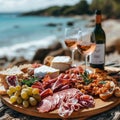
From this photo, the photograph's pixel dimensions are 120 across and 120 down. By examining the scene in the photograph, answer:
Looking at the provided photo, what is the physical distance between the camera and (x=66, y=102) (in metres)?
2.40

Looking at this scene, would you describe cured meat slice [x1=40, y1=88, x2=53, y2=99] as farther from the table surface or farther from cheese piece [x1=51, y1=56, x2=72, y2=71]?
cheese piece [x1=51, y1=56, x2=72, y2=71]

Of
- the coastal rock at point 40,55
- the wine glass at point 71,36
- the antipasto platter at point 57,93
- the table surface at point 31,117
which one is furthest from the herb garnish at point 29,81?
the coastal rock at point 40,55

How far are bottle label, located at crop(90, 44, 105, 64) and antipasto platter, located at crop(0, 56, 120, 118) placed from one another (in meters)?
0.21

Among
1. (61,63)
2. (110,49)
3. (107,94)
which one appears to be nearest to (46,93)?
(107,94)

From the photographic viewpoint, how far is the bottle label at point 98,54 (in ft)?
10.4

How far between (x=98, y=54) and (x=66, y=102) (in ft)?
2.97

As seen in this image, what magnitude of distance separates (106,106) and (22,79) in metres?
0.74

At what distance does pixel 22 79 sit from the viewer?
2.80 metres

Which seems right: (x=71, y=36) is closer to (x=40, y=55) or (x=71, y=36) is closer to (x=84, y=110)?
(x=84, y=110)

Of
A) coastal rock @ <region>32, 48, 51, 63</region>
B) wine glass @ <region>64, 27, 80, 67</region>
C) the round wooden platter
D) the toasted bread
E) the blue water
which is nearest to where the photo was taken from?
the round wooden platter

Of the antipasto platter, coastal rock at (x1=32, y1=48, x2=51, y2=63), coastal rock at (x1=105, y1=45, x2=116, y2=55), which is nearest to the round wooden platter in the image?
the antipasto platter

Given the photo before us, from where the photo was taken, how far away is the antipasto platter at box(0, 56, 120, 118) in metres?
2.38

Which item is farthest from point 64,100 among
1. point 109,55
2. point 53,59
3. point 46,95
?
point 109,55

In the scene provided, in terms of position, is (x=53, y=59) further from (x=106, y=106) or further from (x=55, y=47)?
(x=55, y=47)
